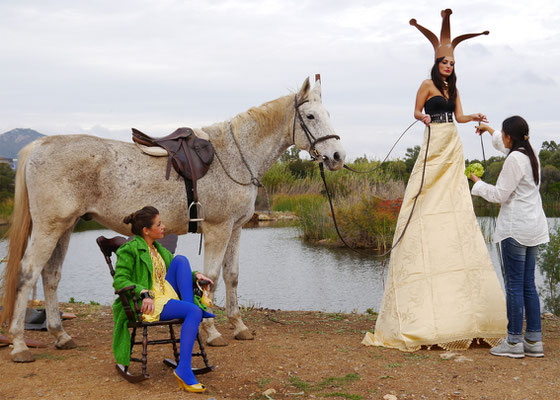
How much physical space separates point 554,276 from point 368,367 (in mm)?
5165

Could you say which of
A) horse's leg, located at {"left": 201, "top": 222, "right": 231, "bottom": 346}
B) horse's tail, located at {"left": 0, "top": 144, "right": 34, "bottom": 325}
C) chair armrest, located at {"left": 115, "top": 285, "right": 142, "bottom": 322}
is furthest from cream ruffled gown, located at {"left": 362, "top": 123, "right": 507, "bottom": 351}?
horse's tail, located at {"left": 0, "top": 144, "right": 34, "bottom": 325}

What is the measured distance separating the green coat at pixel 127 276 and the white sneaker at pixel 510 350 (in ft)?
8.81

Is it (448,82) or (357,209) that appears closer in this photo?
(448,82)

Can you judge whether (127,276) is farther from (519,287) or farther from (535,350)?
(535,350)

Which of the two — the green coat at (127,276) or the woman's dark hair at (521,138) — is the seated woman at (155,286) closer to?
the green coat at (127,276)

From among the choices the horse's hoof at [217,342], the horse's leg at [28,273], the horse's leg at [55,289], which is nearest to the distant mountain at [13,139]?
the horse's leg at [55,289]

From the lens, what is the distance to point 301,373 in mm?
4234

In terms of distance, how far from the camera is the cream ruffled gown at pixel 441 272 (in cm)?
477

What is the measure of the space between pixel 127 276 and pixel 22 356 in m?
1.46

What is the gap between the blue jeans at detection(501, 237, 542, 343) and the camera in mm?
4504

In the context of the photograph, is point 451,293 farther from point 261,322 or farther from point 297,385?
point 261,322

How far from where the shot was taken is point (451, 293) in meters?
4.82

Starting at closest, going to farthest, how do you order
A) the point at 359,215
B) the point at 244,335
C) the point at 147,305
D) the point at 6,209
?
the point at 147,305 → the point at 244,335 → the point at 359,215 → the point at 6,209

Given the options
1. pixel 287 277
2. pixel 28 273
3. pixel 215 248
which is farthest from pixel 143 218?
pixel 287 277
